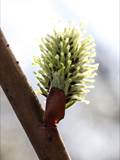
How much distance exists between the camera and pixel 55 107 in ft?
1.82

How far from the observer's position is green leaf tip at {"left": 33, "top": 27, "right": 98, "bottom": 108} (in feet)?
1.83

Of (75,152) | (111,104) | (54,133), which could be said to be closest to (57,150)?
(54,133)

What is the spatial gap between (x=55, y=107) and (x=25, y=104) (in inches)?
1.4

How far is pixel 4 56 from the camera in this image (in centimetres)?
53

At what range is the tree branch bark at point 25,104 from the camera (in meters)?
→ 0.53

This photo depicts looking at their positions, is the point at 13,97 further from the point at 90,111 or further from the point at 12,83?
the point at 90,111

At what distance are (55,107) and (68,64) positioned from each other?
0.05 metres

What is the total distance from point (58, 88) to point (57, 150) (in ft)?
0.23

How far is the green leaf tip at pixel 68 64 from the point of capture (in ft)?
1.83

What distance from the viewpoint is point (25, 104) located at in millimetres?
536

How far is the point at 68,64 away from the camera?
1.82ft

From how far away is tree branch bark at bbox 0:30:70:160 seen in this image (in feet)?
1.74

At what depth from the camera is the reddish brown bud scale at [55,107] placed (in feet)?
1.79

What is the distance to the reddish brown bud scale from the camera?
544 millimetres
